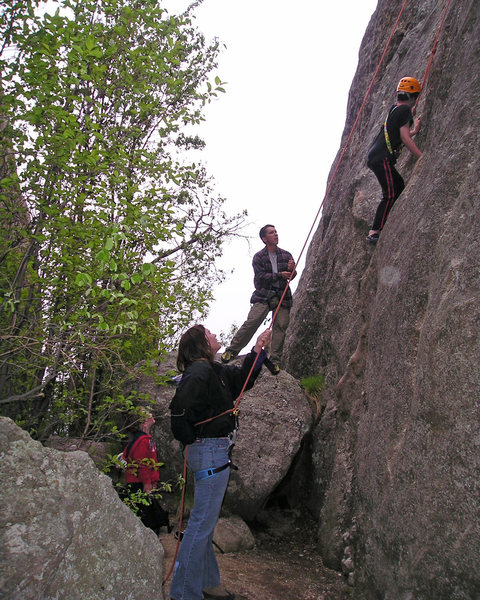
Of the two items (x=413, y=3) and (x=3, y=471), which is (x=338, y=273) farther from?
(x=3, y=471)

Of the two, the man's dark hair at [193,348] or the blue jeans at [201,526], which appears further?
the man's dark hair at [193,348]

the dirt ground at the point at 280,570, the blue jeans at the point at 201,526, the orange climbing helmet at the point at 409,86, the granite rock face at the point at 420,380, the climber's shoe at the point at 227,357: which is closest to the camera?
the granite rock face at the point at 420,380

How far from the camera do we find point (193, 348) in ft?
18.9

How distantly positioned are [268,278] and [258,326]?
1.03m

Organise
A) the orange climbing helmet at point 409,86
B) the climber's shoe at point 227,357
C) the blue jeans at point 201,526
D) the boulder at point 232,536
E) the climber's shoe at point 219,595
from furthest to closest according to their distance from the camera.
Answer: the climber's shoe at point 227,357 < the orange climbing helmet at point 409,86 < the boulder at point 232,536 < the climber's shoe at point 219,595 < the blue jeans at point 201,526

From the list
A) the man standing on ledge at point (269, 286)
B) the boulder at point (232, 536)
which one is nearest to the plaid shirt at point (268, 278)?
the man standing on ledge at point (269, 286)

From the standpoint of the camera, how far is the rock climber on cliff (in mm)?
7641

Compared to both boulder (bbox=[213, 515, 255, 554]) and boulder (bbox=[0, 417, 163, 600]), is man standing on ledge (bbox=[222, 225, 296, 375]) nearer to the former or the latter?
boulder (bbox=[213, 515, 255, 554])

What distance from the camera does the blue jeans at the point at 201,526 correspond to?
17.0ft

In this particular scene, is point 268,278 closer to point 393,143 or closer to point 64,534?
point 393,143

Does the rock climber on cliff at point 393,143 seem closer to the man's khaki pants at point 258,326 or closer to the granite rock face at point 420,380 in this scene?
the granite rock face at point 420,380

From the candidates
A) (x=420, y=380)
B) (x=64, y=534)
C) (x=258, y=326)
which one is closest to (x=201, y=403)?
(x=64, y=534)

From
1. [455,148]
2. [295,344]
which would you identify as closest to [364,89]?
[295,344]

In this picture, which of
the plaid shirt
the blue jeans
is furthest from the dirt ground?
the plaid shirt
